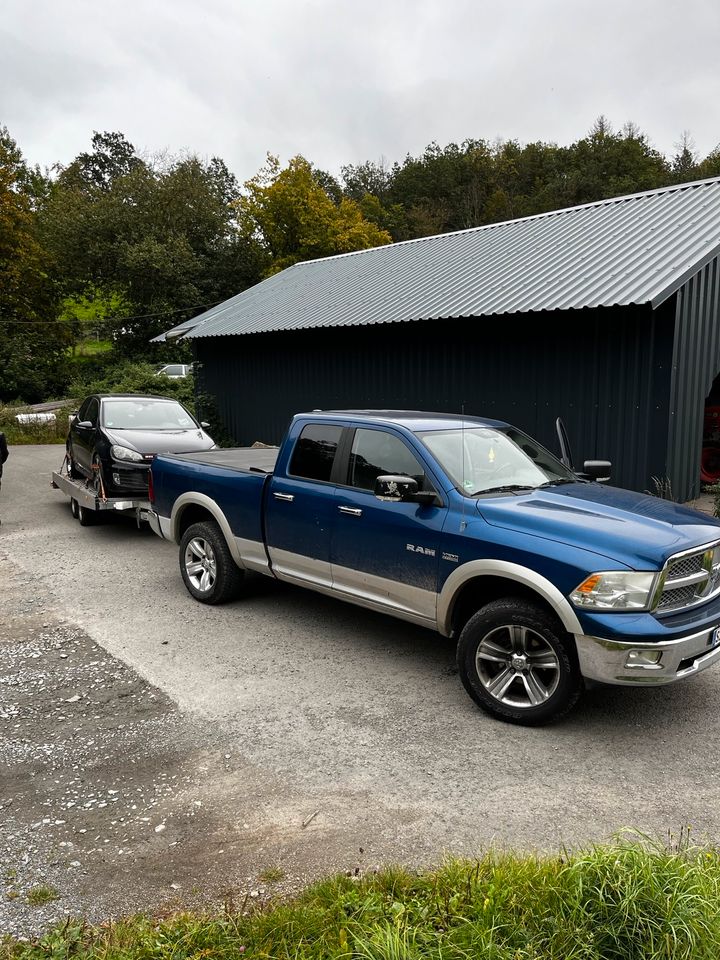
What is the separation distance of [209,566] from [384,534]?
245 centimetres

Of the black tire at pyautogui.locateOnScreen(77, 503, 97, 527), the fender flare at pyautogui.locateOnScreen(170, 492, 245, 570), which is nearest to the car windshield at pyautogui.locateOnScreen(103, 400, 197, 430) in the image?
the black tire at pyautogui.locateOnScreen(77, 503, 97, 527)

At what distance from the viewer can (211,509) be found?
22.1ft

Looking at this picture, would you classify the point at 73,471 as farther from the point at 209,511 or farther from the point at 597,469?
the point at 597,469

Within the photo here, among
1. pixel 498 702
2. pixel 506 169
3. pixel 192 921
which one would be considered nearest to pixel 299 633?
pixel 498 702

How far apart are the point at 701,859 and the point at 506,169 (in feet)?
218

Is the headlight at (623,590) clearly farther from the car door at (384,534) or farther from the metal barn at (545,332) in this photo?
the metal barn at (545,332)

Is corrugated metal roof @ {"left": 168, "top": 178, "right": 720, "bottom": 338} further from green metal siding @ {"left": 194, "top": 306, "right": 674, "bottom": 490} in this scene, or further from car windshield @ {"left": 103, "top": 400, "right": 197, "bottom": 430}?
car windshield @ {"left": 103, "top": 400, "right": 197, "bottom": 430}

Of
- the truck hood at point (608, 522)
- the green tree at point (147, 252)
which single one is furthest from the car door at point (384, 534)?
the green tree at point (147, 252)

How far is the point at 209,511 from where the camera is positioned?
6926mm

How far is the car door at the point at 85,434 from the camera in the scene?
10711 millimetres

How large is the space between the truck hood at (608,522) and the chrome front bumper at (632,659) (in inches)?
17.8

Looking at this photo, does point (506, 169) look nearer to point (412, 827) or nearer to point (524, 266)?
point (524, 266)

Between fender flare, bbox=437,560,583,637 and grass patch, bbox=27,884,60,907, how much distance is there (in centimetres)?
273

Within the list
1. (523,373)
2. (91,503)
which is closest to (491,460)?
(91,503)
